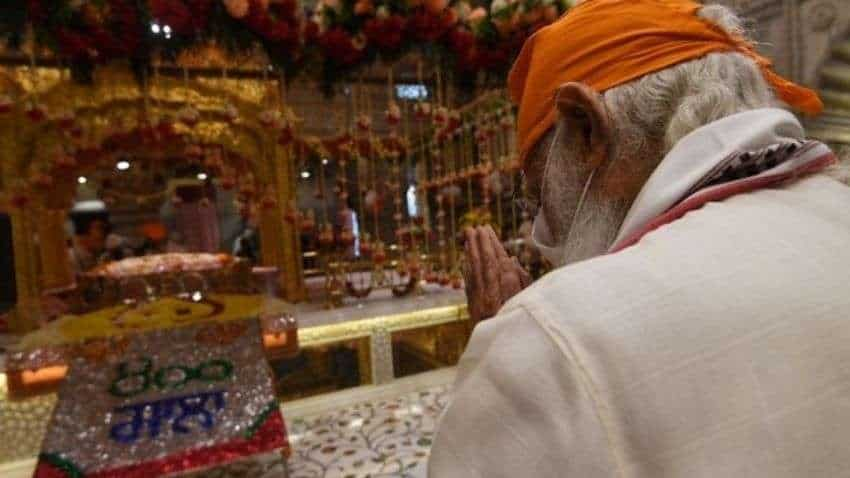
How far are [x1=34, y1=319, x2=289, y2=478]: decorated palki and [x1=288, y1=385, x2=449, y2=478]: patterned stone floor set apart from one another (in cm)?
20

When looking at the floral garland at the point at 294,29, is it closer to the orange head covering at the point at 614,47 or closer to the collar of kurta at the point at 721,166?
the orange head covering at the point at 614,47

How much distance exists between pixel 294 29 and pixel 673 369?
3.00 meters

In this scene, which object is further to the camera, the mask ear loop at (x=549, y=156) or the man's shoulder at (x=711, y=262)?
the mask ear loop at (x=549, y=156)

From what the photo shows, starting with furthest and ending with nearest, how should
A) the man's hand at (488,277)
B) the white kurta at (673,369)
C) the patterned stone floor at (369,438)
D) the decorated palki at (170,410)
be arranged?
the patterned stone floor at (369,438) < the decorated palki at (170,410) < the man's hand at (488,277) < the white kurta at (673,369)

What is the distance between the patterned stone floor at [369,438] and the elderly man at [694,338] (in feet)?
7.26

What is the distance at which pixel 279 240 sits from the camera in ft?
15.0

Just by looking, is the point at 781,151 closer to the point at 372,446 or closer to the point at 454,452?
the point at 454,452

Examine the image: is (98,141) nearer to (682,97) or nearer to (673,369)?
(682,97)

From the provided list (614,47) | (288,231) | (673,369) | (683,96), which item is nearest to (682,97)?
(683,96)

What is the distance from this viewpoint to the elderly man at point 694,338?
0.48 m

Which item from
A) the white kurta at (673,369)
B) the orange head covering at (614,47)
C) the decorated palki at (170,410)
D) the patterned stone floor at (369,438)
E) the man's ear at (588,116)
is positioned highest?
the orange head covering at (614,47)

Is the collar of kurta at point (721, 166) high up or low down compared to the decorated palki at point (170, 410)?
up

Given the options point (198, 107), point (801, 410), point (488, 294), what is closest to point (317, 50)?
point (198, 107)

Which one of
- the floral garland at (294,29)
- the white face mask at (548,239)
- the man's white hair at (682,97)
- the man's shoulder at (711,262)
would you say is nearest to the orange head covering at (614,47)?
the man's white hair at (682,97)
